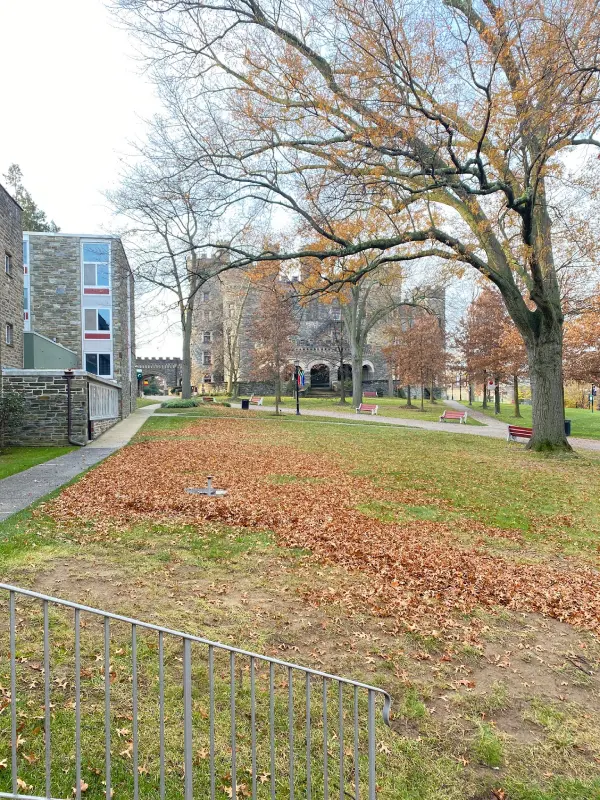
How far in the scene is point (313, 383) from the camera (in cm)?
5794

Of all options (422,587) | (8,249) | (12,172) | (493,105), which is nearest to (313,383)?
(12,172)

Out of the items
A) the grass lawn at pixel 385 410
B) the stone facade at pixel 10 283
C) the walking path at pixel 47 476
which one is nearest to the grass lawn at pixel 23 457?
the walking path at pixel 47 476

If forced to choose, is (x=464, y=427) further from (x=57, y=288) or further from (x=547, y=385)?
(x=57, y=288)

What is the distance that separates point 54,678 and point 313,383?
180 ft

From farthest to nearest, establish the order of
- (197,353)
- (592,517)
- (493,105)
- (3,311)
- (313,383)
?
(197,353), (313,383), (3,311), (493,105), (592,517)

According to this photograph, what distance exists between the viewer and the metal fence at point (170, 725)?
221 centimetres

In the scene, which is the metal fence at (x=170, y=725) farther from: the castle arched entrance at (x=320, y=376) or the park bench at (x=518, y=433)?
the castle arched entrance at (x=320, y=376)

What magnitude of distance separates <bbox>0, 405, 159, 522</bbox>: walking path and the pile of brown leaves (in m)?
0.44

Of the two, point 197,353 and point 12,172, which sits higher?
point 12,172

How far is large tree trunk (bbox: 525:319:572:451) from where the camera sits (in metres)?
15.4

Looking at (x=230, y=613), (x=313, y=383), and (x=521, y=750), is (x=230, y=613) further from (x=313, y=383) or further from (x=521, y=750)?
(x=313, y=383)

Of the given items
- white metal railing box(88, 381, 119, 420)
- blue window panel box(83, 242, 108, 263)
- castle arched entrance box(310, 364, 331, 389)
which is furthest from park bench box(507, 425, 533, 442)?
castle arched entrance box(310, 364, 331, 389)

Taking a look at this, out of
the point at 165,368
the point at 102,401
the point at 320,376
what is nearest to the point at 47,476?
the point at 102,401

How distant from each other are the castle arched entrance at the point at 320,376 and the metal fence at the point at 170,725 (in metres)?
54.2
